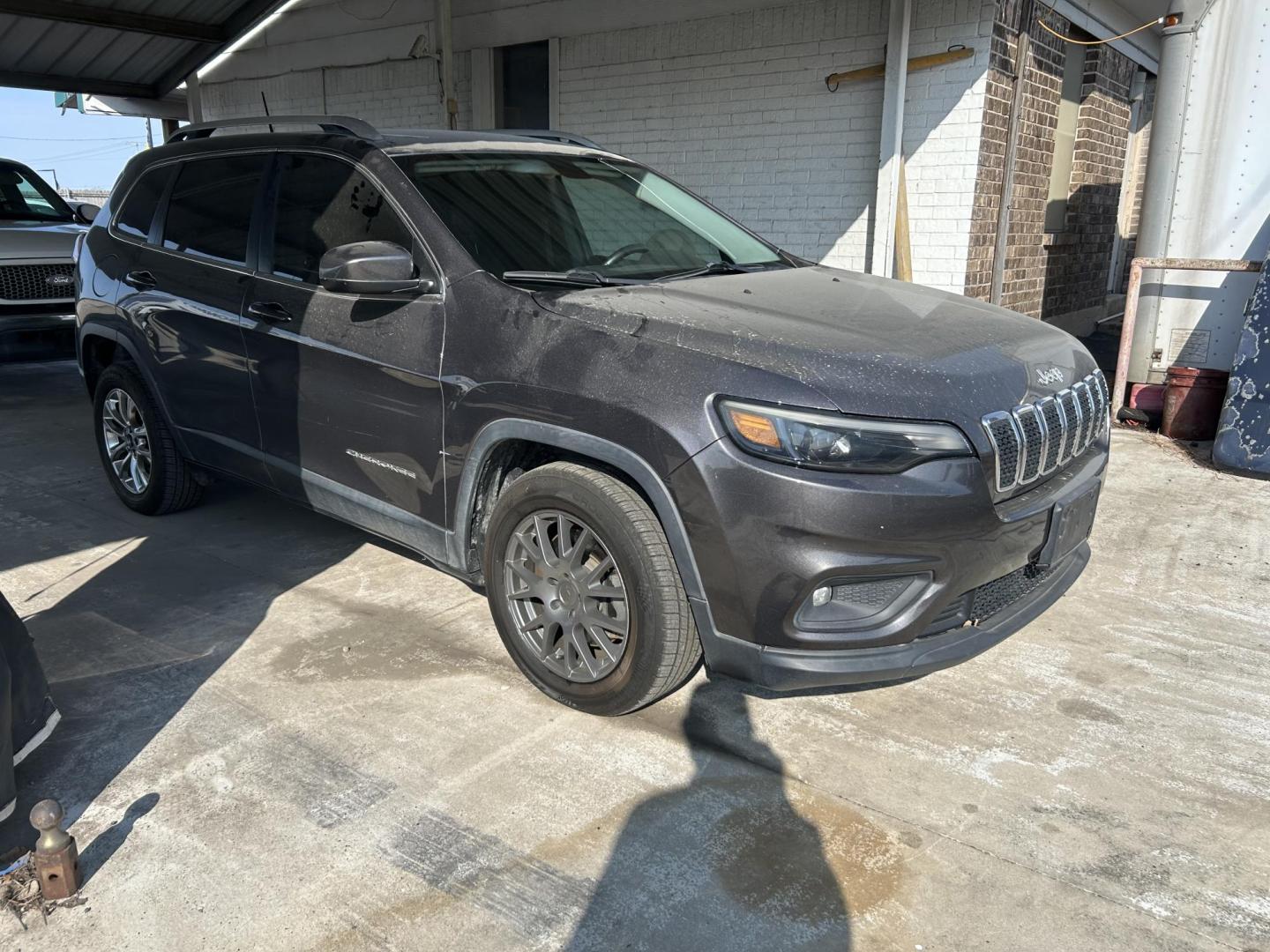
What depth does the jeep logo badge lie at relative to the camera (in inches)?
124

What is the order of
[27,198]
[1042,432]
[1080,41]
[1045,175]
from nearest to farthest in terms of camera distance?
[1042,432] < [27,198] < [1045,175] < [1080,41]

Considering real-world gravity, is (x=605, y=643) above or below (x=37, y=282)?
below

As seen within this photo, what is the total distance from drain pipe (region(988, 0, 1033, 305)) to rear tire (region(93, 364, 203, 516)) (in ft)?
22.2

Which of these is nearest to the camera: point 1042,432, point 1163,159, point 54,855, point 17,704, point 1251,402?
point 54,855

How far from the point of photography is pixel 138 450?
5121mm

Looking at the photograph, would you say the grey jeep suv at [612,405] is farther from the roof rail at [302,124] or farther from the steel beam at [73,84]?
the steel beam at [73,84]

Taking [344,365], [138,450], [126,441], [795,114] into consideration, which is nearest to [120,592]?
[138,450]

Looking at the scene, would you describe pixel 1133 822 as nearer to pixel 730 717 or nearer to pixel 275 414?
pixel 730 717

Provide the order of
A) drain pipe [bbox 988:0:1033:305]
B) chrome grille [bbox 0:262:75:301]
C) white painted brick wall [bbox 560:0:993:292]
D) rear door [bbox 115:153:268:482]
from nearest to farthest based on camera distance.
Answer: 1. rear door [bbox 115:153:268:482]
2. white painted brick wall [bbox 560:0:993:292]
3. chrome grille [bbox 0:262:75:301]
4. drain pipe [bbox 988:0:1033:305]

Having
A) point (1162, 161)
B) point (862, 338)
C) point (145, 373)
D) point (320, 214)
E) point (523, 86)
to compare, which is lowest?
point (145, 373)

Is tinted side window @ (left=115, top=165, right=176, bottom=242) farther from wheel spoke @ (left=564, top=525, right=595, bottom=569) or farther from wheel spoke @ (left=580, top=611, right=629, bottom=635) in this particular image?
wheel spoke @ (left=580, top=611, right=629, bottom=635)

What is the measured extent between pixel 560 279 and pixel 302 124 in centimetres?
159

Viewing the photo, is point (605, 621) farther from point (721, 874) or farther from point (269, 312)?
point (269, 312)

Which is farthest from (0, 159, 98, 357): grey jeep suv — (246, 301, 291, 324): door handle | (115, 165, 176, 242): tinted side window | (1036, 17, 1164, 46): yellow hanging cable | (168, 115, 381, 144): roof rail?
(1036, 17, 1164, 46): yellow hanging cable
